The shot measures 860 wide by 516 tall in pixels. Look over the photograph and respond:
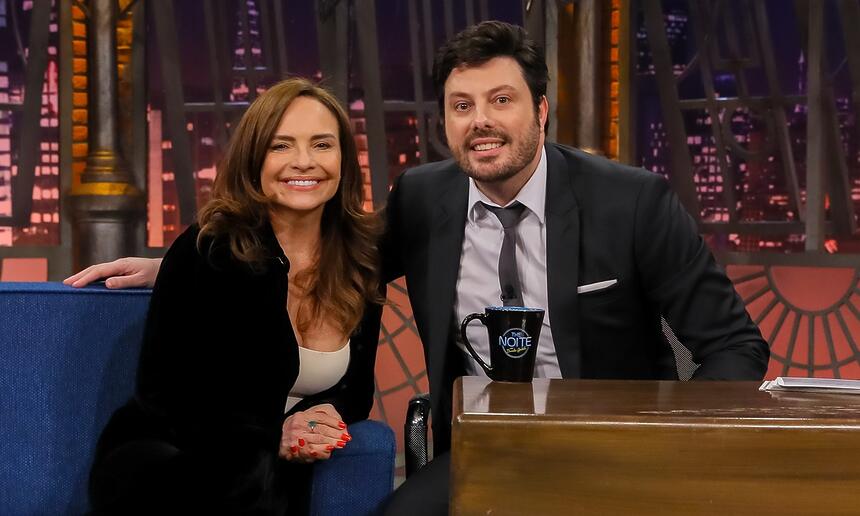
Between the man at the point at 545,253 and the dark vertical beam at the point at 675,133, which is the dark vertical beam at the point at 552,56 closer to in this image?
the dark vertical beam at the point at 675,133

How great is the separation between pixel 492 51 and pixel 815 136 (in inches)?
85.5

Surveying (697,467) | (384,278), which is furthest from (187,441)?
(697,467)

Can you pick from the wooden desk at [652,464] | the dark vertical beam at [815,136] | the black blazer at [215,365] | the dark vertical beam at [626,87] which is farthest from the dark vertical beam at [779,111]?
the wooden desk at [652,464]

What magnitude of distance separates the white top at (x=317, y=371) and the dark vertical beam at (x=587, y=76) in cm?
202

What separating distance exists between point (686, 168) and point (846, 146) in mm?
596

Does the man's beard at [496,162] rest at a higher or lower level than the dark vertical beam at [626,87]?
lower

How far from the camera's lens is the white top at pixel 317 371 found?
2.10m

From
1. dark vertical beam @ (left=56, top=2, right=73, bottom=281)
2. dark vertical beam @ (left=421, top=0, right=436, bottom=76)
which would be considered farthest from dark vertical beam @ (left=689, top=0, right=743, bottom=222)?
dark vertical beam @ (left=56, top=2, right=73, bottom=281)

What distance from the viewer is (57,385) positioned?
2119 mm

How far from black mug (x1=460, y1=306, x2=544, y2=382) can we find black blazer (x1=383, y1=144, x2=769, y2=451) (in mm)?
487

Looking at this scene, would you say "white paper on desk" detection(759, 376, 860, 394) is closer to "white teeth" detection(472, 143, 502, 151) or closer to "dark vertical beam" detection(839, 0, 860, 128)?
"white teeth" detection(472, 143, 502, 151)

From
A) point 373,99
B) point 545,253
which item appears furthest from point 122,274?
point 373,99

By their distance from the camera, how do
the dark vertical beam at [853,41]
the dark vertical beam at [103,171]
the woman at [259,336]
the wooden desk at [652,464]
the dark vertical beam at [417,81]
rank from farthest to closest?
the dark vertical beam at [417,81] < the dark vertical beam at [103,171] < the dark vertical beam at [853,41] < the woman at [259,336] < the wooden desk at [652,464]

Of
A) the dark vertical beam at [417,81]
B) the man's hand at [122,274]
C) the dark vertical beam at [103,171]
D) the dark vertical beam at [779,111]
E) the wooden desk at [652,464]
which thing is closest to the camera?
the wooden desk at [652,464]
